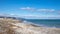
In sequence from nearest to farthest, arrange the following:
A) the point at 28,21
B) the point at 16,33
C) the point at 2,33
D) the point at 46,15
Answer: the point at 2,33, the point at 16,33, the point at 46,15, the point at 28,21

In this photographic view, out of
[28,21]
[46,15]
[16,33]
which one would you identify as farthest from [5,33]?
[28,21]

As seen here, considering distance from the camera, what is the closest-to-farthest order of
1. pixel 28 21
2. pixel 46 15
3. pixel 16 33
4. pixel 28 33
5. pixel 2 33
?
pixel 2 33
pixel 16 33
pixel 28 33
pixel 46 15
pixel 28 21

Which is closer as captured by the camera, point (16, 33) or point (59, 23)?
point (16, 33)

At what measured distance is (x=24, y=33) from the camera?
906cm

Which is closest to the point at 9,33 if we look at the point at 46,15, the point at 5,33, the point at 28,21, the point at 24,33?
the point at 5,33

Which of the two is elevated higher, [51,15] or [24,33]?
[51,15]

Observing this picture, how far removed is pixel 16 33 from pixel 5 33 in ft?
3.31

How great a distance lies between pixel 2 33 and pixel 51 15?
321 inches

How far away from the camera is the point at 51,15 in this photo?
→ 14.9 meters

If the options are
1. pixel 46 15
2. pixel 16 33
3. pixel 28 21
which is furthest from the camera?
pixel 28 21

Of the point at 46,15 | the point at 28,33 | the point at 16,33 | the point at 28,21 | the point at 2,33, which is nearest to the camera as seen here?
the point at 2,33

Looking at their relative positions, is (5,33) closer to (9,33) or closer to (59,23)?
(9,33)

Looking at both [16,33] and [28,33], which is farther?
[28,33]

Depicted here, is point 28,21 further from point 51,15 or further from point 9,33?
point 9,33
